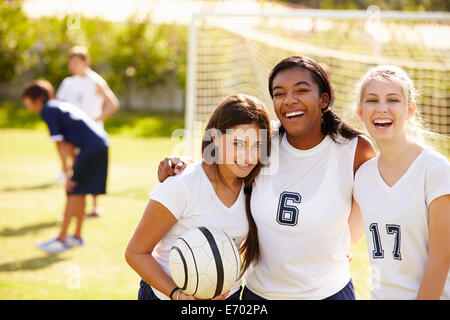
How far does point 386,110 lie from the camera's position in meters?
2.32

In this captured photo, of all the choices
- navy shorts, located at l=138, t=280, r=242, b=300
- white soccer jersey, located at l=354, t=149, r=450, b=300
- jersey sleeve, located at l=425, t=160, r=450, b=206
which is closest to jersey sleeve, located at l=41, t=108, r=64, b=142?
navy shorts, located at l=138, t=280, r=242, b=300

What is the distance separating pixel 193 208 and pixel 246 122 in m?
0.48

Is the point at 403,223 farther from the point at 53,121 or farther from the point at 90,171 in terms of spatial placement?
the point at 53,121

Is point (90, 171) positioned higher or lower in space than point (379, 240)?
lower

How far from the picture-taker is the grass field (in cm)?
482

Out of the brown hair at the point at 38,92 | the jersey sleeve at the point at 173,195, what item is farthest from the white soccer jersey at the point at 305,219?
the brown hair at the point at 38,92

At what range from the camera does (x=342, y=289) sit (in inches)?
106

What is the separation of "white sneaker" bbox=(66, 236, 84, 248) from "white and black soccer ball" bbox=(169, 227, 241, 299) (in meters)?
3.97

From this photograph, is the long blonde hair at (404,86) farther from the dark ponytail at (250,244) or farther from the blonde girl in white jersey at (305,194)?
the dark ponytail at (250,244)

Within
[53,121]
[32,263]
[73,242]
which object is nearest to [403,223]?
[32,263]

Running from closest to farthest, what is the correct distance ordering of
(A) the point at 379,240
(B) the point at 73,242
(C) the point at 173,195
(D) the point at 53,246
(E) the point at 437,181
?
(E) the point at 437,181, (A) the point at 379,240, (C) the point at 173,195, (D) the point at 53,246, (B) the point at 73,242

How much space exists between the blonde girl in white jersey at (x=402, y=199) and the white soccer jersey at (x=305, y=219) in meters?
0.18

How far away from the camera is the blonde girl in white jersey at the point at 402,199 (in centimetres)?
217

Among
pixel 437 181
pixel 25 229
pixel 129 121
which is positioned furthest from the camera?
pixel 129 121
